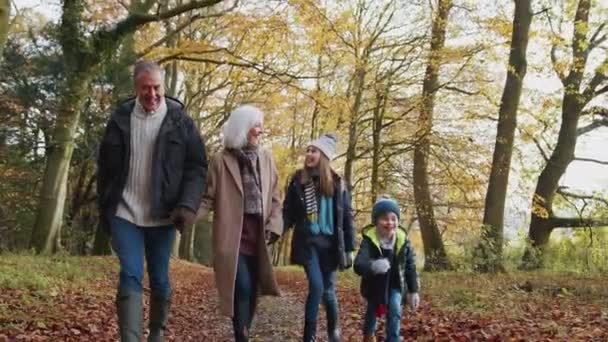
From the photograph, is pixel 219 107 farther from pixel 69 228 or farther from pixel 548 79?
pixel 548 79

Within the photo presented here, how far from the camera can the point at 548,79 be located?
20.2m

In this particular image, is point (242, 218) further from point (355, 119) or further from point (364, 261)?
point (355, 119)

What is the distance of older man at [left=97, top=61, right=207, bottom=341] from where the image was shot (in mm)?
4754

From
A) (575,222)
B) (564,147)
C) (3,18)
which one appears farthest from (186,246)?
(3,18)

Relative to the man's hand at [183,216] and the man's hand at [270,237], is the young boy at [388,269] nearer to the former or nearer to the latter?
the man's hand at [270,237]

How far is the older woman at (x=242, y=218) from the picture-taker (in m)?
5.20

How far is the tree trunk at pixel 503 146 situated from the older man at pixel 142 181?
465 inches

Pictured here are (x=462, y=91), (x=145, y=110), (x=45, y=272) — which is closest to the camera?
(x=145, y=110)

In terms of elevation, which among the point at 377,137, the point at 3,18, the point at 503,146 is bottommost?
the point at 503,146

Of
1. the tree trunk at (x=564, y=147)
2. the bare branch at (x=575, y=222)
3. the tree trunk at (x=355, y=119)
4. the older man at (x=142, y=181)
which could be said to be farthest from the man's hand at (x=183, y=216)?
the tree trunk at (x=355, y=119)

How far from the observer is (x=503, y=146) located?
15.8m

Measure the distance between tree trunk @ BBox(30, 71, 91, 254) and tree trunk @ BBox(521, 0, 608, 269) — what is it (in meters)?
11.8

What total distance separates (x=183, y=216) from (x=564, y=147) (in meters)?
16.1

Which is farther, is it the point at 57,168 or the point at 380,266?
the point at 57,168
